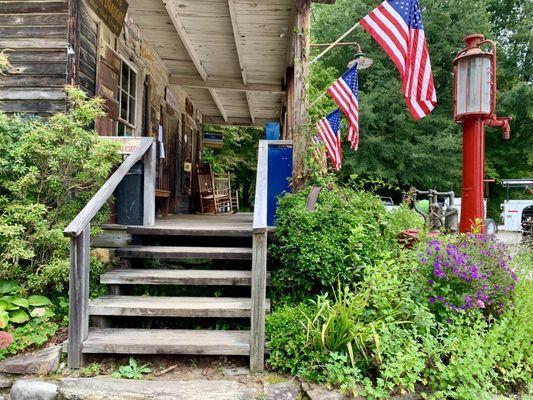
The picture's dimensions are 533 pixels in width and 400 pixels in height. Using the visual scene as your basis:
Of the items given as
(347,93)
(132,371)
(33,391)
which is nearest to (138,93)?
(347,93)

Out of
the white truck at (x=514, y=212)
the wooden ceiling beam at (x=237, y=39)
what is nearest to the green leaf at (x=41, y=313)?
the wooden ceiling beam at (x=237, y=39)

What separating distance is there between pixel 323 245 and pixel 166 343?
1427mm

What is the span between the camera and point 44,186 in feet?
11.2

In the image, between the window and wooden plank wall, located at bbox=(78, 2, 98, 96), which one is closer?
wooden plank wall, located at bbox=(78, 2, 98, 96)

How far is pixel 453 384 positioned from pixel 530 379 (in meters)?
0.59

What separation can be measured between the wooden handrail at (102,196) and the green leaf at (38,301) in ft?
2.38

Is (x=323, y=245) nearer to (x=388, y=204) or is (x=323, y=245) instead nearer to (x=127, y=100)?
(x=127, y=100)

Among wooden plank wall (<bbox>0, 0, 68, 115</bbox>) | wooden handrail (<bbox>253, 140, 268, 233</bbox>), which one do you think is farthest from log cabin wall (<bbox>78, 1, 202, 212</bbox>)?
wooden handrail (<bbox>253, 140, 268, 233</bbox>)

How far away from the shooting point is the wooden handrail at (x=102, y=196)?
2746 mm

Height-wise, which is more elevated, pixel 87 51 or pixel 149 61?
pixel 149 61

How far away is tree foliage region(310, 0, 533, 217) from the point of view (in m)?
17.3

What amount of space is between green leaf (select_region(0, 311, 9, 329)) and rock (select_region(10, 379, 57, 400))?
1.68 ft

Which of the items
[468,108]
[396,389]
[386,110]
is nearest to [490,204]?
[386,110]

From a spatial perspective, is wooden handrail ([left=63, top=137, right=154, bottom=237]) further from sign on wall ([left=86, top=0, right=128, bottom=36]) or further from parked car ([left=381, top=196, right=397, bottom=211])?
parked car ([left=381, top=196, right=397, bottom=211])
